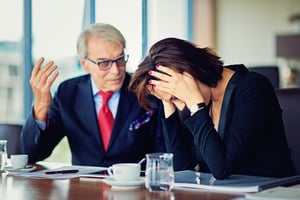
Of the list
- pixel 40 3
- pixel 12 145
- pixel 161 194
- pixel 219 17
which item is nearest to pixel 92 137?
pixel 12 145

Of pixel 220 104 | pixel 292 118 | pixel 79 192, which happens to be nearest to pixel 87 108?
pixel 220 104

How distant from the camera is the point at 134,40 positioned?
15.4 ft

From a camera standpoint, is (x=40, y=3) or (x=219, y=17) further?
(x=219, y=17)

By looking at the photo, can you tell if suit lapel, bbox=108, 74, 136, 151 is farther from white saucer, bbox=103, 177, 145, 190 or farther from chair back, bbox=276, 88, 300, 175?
white saucer, bbox=103, 177, 145, 190

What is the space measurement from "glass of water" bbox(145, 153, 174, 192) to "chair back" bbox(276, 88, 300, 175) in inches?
33.3

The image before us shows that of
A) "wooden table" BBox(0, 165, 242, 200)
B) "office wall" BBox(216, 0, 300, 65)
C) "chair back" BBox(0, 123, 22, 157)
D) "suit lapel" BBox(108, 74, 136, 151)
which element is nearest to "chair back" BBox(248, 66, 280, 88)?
"suit lapel" BBox(108, 74, 136, 151)

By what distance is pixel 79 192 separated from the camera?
1.74m

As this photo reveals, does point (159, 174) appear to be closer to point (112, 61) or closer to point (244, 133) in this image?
point (244, 133)

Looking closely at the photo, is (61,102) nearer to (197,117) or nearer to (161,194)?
(197,117)

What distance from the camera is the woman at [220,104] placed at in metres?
1.97

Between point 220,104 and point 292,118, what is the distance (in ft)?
1.24

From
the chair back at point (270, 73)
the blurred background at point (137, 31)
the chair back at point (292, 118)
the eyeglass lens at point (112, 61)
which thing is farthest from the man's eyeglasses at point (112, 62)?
the chair back at point (270, 73)

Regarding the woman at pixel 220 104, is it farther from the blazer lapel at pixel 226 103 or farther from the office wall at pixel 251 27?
the office wall at pixel 251 27

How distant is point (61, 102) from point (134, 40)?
6.40 feet
